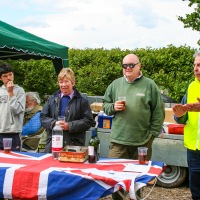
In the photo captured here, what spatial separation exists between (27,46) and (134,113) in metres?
2.92

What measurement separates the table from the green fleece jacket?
840 mm

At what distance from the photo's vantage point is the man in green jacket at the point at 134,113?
444 centimetres

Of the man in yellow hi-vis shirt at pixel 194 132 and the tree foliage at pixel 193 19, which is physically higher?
the tree foliage at pixel 193 19

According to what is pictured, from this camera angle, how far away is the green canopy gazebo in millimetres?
6332

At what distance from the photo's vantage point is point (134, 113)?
175 inches

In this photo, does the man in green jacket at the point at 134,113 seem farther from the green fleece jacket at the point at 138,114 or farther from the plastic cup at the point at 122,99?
the plastic cup at the point at 122,99

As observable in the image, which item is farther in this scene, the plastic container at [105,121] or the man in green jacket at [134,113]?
the plastic container at [105,121]

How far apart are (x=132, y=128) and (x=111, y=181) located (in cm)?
135

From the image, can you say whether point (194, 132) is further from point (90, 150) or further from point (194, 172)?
point (90, 150)

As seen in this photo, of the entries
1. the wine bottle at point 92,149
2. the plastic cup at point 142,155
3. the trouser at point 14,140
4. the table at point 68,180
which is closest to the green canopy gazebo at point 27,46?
the trouser at point 14,140

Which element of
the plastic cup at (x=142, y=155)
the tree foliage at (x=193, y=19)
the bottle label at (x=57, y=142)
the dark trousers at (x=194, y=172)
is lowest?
the dark trousers at (x=194, y=172)

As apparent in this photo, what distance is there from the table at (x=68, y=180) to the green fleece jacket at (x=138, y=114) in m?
0.84

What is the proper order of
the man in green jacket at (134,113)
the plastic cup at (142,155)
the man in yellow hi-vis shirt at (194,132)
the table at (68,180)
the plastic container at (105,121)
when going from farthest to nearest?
the plastic container at (105,121)
the man in green jacket at (134,113)
the man in yellow hi-vis shirt at (194,132)
the plastic cup at (142,155)
the table at (68,180)

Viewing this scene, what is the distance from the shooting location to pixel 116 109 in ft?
14.2
